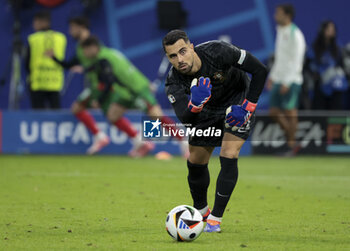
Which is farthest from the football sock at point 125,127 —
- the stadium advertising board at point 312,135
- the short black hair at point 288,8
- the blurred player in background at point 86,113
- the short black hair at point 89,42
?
the short black hair at point 288,8

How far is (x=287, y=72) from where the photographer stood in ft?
42.3

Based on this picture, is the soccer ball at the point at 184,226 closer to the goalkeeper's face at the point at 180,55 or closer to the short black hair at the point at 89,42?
the goalkeeper's face at the point at 180,55

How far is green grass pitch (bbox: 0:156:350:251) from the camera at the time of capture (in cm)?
548

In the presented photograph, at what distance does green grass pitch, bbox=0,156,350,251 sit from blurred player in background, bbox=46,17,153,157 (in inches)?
28.0

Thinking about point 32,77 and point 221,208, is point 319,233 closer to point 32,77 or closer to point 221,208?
point 221,208

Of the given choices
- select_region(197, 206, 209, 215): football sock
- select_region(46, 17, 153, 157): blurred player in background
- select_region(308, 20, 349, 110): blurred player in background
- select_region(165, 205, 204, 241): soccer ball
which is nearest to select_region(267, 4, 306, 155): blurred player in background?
select_region(308, 20, 349, 110): blurred player in background

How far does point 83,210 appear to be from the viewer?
7133 mm

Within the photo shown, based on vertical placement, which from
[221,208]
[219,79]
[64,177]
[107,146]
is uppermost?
[219,79]

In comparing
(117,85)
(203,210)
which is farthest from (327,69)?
(203,210)

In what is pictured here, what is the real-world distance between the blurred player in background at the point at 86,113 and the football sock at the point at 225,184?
7.06 meters

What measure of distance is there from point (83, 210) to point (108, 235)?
1475 millimetres

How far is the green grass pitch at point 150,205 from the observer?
18.0ft

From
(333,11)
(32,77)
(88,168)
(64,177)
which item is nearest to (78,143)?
(32,77)

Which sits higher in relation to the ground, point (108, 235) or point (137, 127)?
point (108, 235)
